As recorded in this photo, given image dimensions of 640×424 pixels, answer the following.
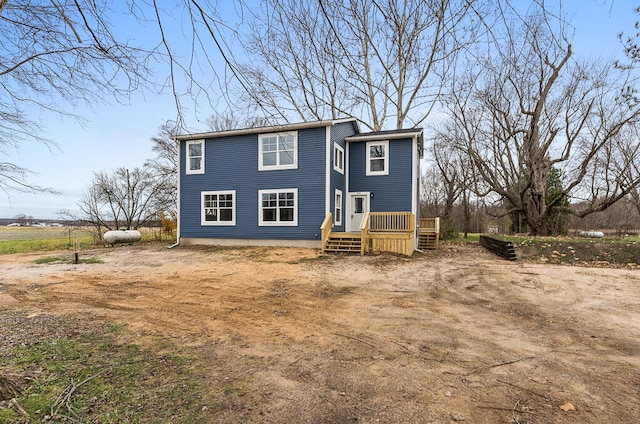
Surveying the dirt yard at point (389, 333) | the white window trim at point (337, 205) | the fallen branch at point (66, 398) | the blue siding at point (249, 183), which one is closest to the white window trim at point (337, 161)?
the blue siding at point (249, 183)

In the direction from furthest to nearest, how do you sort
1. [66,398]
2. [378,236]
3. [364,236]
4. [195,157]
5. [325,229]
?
[195,157] < [325,229] < [378,236] < [364,236] < [66,398]

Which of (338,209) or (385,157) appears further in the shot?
(338,209)

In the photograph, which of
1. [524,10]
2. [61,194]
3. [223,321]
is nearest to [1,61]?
[61,194]

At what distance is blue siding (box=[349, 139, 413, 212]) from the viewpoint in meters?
14.4

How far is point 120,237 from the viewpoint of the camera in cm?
1658

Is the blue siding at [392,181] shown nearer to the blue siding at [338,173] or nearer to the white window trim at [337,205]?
the blue siding at [338,173]

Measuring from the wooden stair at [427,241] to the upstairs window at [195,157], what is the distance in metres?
11.2

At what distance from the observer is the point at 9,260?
11859 millimetres

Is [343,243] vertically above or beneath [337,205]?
beneath

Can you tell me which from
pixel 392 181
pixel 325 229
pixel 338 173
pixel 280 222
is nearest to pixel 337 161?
pixel 338 173

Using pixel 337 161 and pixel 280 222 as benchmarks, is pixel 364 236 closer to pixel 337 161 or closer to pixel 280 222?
pixel 280 222

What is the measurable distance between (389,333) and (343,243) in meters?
8.62

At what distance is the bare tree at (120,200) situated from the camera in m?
19.2

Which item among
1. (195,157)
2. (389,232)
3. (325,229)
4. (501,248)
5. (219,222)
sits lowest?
(501,248)
